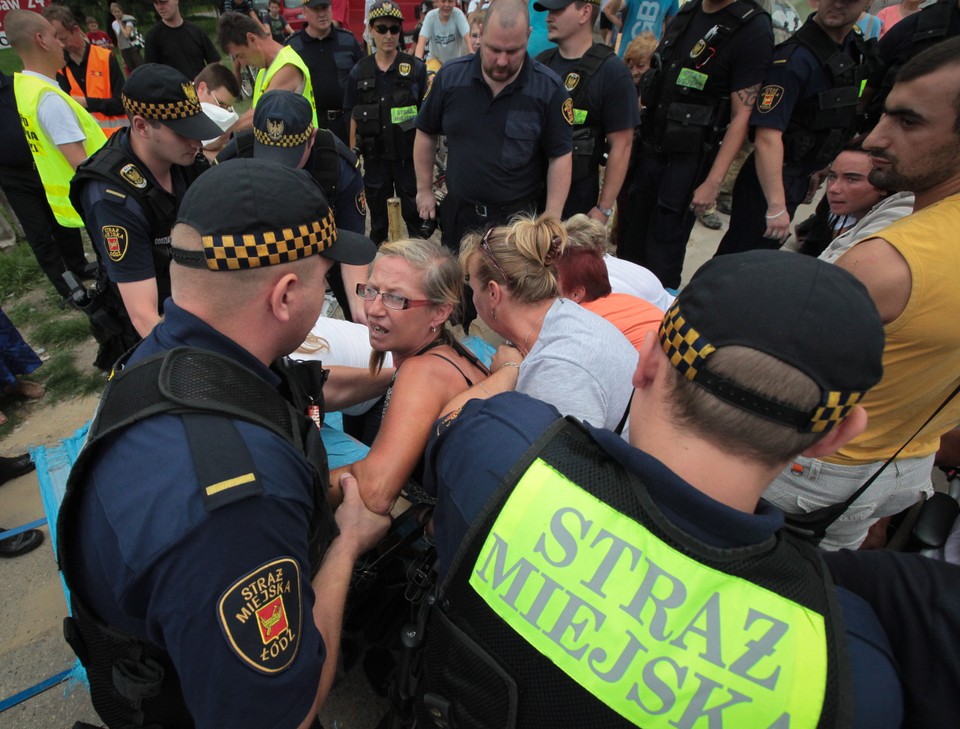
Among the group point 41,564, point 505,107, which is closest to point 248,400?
point 41,564

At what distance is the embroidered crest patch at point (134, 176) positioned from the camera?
8.32ft

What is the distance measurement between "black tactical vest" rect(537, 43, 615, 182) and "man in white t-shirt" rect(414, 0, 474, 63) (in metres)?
3.64

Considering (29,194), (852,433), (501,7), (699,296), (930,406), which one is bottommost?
(29,194)

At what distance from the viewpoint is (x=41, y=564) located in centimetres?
268

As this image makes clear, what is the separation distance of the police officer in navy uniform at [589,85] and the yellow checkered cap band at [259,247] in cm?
309

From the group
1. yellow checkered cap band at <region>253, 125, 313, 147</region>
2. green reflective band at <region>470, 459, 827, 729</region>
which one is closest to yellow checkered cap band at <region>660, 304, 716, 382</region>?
green reflective band at <region>470, 459, 827, 729</region>

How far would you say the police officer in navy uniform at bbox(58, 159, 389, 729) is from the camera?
954 mm

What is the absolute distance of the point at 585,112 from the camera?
375cm

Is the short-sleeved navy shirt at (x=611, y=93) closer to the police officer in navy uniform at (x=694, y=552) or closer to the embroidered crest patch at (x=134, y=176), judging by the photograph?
the embroidered crest patch at (x=134, y=176)

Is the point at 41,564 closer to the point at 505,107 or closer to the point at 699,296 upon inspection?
the point at 699,296

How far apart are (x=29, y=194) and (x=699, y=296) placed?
5457 mm

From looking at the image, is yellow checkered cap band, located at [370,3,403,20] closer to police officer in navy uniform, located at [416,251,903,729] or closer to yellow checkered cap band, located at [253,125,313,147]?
yellow checkered cap band, located at [253,125,313,147]

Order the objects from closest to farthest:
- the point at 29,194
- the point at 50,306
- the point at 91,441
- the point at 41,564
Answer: the point at 91,441, the point at 41,564, the point at 29,194, the point at 50,306

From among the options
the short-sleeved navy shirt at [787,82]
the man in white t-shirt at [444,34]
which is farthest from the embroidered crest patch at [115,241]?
the man in white t-shirt at [444,34]
